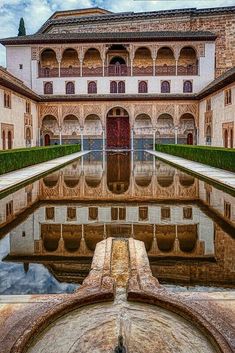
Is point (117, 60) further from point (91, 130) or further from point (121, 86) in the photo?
point (91, 130)

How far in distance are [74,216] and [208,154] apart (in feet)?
39.5

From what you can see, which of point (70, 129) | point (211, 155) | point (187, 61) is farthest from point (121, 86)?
point (211, 155)

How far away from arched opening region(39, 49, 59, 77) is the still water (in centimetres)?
2821

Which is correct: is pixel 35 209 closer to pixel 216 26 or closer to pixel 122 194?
pixel 122 194

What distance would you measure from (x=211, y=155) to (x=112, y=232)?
12310 millimetres

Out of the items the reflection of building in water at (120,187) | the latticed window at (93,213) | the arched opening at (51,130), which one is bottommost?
the latticed window at (93,213)

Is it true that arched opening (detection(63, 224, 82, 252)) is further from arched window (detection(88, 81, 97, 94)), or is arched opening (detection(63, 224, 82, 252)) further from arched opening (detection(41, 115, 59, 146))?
arched opening (detection(41, 115, 59, 146))

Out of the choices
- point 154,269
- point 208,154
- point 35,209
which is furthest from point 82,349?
point 208,154

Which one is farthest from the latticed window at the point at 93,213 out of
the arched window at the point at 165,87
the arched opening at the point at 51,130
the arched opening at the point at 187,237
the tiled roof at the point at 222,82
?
the arched opening at the point at 51,130

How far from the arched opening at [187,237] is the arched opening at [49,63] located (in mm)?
33382

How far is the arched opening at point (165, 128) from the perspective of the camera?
38.6 m

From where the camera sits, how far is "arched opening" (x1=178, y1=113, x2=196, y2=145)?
38.4 m

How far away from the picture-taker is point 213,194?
10352 millimetres

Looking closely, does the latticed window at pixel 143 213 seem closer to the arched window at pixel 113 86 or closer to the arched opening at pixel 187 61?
the arched window at pixel 113 86
